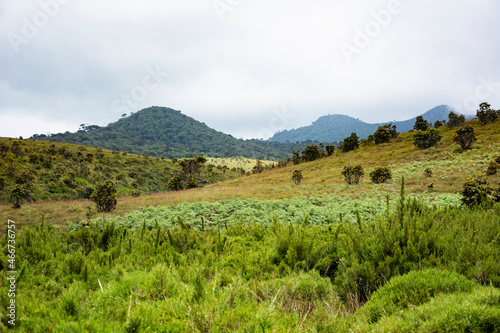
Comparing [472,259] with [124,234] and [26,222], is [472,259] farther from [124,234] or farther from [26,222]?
[26,222]

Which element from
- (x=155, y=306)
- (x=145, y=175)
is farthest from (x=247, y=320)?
(x=145, y=175)

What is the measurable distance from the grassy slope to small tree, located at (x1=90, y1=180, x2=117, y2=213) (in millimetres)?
775

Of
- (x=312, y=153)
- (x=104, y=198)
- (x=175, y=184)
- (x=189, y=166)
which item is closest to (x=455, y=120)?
(x=312, y=153)

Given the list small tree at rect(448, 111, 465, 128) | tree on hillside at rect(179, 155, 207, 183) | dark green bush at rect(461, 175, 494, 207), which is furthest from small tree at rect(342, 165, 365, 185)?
tree on hillside at rect(179, 155, 207, 183)

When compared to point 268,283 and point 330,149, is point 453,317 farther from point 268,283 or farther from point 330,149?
point 330,149

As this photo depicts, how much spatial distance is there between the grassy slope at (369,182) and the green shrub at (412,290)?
47.5 feet

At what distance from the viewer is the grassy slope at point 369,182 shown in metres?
17.0

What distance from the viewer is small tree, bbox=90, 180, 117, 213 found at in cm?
1670

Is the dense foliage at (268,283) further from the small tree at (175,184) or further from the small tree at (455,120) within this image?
the small tree at (455,120)

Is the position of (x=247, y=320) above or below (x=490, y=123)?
below

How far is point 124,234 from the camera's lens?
19.0 ft

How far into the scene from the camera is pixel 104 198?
16.8m

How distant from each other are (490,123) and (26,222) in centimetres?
5143

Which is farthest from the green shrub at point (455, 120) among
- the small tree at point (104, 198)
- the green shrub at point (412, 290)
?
the small tree at point (104, 198)
